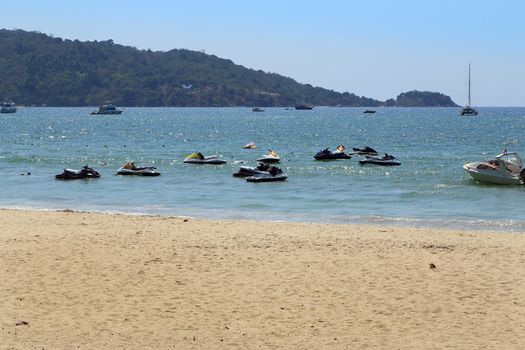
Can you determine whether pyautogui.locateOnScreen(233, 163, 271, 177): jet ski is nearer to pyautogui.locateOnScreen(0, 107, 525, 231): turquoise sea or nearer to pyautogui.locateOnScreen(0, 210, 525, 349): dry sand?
pyautogui.locateOnScreen(0, 107, 525, 231): turquoise sea

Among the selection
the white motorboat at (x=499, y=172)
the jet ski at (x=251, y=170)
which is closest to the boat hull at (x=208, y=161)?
the jet ski at (x=251, y=170)

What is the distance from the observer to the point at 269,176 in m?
40.7

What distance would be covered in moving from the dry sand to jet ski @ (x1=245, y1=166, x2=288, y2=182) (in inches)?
727

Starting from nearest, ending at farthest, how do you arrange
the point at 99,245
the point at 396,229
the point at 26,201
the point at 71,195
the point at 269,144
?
the point at 99,245, the point at 396,229, the point at 26,201, the point at 71,195, the point at 269,144

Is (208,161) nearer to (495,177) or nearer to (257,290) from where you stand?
(495,177)

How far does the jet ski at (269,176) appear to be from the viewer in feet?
132

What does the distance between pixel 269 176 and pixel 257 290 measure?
26140mm

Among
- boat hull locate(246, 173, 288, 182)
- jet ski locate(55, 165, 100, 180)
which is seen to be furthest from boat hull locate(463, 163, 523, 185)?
jet ski locate(55, 165, 100, 180)

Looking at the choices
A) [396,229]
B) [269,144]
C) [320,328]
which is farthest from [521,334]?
[269,144]

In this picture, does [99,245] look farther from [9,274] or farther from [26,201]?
[26,201]

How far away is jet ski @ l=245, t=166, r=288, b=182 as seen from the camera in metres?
40.1

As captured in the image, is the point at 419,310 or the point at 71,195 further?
the point at 71,195

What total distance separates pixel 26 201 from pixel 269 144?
5146cm

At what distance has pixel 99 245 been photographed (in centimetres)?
1880
